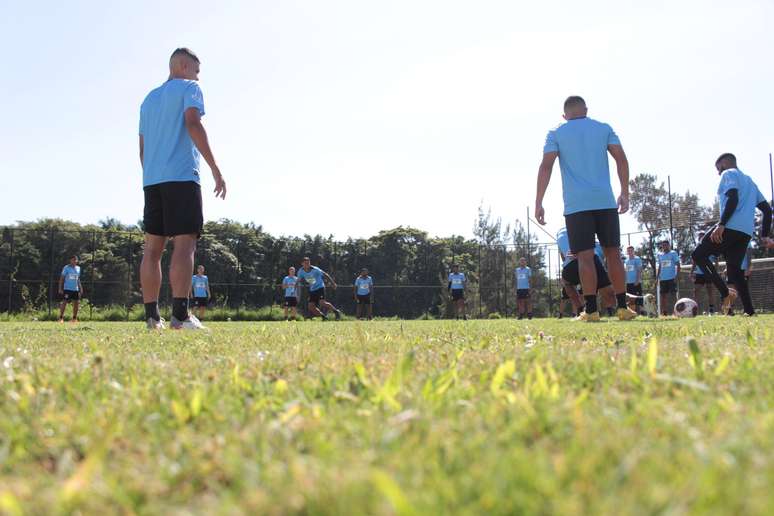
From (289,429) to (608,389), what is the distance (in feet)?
2.83

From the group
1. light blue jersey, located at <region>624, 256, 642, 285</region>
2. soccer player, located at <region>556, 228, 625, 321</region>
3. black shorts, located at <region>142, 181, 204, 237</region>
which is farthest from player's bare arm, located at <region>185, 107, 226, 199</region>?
light blue jersey, located at <region>624, 256, 642, 285</region>

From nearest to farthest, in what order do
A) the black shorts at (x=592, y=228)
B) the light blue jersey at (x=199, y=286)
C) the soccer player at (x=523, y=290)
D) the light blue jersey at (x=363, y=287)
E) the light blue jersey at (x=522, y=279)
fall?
the black shorts at (x=592, y=228), the soccer player at (x=523, y=290), the light blue jersey at (x=522, y=279), the light blue jersey at (x=199, y=286), the light blue jersey at (x=363, y=287)

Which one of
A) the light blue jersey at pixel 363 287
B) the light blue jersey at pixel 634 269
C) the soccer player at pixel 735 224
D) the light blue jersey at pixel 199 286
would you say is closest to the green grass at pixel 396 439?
the soccer player at pixel 735 224

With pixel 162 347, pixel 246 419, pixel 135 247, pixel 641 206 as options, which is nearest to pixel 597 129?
pixel 162 347

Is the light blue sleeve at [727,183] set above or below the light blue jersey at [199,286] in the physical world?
above

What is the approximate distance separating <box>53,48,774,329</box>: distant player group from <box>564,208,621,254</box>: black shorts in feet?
0.03

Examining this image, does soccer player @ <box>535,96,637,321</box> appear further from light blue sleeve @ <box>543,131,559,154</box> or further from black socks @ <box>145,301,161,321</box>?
black socks @ <box>145,301,161,321</box>

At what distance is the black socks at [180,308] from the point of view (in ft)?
17.6

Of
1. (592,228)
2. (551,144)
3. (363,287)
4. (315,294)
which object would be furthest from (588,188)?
(363,287)

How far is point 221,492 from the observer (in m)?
0.91

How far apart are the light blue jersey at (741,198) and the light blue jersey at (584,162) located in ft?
8.22

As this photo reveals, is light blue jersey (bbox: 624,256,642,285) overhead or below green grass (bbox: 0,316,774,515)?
overhead

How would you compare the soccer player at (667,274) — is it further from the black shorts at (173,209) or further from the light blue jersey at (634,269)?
the black shorts at (173,209)

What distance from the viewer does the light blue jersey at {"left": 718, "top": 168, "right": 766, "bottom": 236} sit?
8227mm
